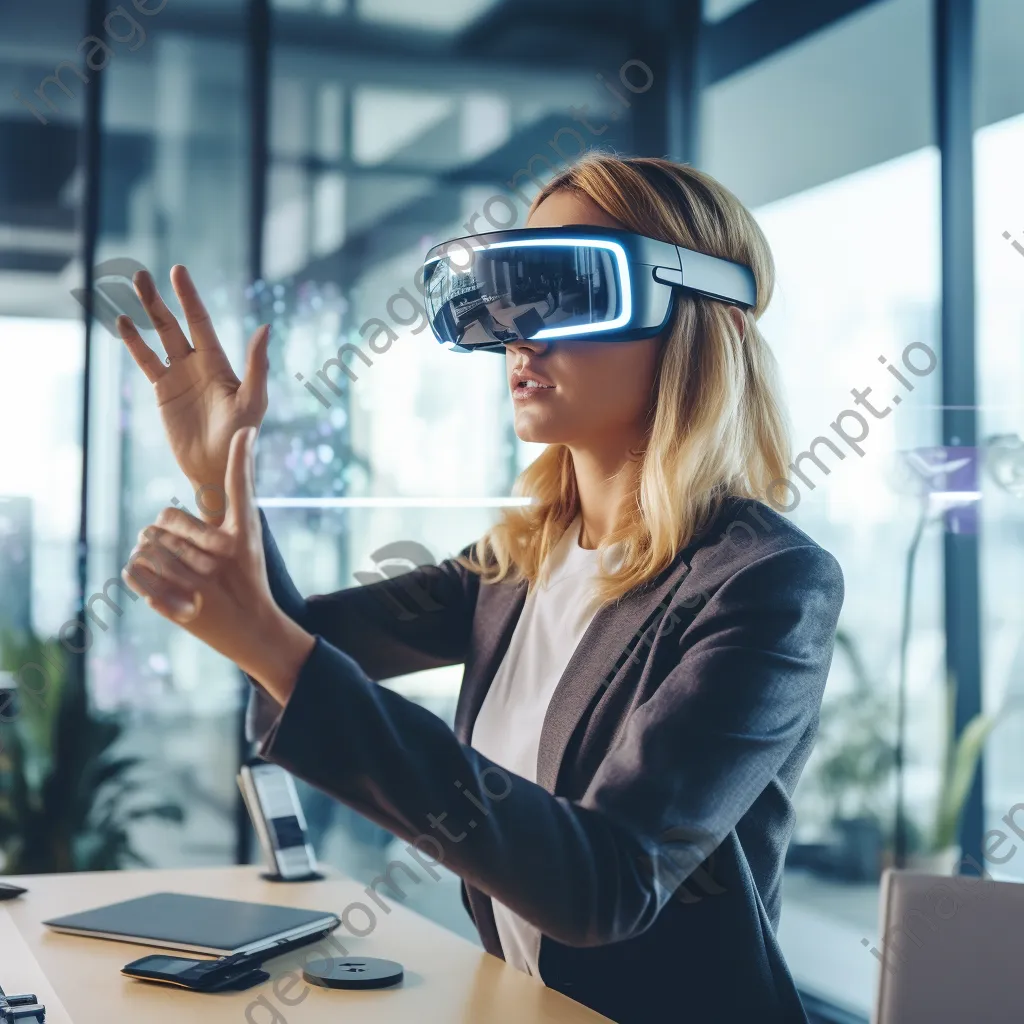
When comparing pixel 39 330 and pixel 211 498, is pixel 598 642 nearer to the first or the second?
pixel 211 498

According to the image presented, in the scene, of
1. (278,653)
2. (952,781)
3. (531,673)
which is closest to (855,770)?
(952,781)

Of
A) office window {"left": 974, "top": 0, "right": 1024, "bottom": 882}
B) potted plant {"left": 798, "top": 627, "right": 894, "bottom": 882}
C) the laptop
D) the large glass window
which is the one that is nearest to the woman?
the laptop

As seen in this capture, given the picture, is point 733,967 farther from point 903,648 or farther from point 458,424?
point 458,424

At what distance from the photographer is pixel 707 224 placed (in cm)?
163

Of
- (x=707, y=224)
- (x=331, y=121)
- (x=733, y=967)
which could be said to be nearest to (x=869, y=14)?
(x=331, y=121)

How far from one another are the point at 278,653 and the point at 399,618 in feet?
2.77

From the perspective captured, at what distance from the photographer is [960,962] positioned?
4.74ft

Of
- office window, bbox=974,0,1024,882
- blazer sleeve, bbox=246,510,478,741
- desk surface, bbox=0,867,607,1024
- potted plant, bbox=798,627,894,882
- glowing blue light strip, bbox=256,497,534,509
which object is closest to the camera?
desk surface, bbox=0,867,607,1024

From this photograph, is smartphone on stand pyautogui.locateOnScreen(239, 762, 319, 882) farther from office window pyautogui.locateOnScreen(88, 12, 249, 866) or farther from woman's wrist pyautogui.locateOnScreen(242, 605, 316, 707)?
office window pyautogui.locateOnScreen(88, 12, 249, 866)

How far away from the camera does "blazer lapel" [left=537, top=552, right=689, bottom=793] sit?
1.51m

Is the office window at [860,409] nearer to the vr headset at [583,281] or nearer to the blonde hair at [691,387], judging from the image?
the blonde hair at [691,387]

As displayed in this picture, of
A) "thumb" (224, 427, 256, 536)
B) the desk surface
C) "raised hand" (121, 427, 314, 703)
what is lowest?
the desk surface

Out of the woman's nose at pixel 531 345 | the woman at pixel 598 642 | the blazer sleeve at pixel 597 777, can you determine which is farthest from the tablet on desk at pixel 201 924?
the woman's nose at pixel 531 345

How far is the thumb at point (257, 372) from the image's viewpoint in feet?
4.35
